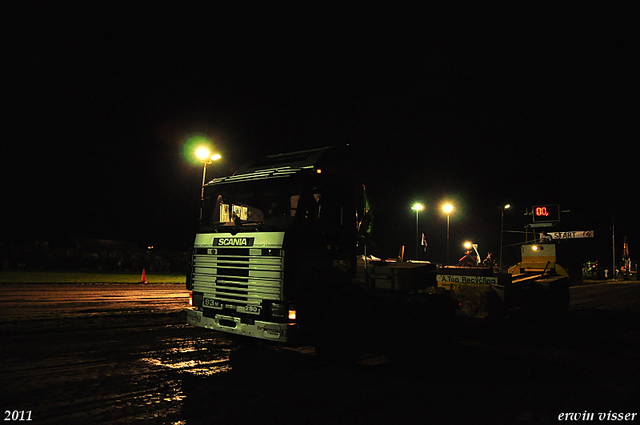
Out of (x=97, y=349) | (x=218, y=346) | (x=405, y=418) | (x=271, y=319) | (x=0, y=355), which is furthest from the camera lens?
(x=218, y=346)

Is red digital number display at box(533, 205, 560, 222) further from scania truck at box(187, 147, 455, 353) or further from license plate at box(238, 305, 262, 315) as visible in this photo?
license plate at box(238, 305, 262, 315)

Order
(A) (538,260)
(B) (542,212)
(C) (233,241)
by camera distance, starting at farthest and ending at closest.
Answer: (B) (542,212)
(A) (538,260)
(C) (233,241)

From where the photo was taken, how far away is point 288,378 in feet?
19.5

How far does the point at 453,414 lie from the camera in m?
4.74

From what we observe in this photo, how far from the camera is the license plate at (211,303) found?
6.66m

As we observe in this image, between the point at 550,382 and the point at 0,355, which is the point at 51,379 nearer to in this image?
the point at 0,355

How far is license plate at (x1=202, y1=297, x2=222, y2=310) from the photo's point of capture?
6664mm

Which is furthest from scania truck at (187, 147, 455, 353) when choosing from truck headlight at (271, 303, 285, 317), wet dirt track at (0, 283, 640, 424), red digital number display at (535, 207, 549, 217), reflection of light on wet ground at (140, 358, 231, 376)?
red digital number display at (535, 207, 549, 217)

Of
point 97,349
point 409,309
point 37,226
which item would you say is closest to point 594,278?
point 409,309

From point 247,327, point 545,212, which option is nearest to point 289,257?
point 247,327

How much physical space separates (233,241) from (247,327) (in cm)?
134

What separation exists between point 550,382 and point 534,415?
1643 millimetres

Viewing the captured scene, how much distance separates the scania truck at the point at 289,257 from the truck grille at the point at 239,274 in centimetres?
1

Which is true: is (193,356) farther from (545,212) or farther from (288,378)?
(545,212)
